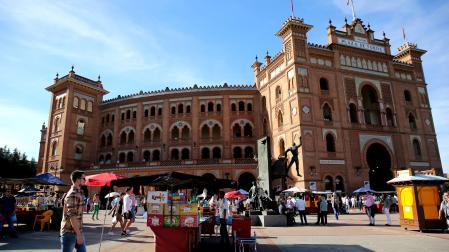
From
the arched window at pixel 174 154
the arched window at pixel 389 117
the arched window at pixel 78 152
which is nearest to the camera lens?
the arched window at pixel 389 117

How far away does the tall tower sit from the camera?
40438mm

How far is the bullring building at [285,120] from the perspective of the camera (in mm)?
32438

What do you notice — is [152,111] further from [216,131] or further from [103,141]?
[216,131]

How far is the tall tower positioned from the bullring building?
0.14 m

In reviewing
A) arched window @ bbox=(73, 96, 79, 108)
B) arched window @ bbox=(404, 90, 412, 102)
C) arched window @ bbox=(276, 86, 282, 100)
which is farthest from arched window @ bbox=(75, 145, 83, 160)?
arched window @ bbox=(404, 90, 412, 102)

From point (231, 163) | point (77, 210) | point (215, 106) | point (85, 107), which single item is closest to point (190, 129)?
point (215, 106)

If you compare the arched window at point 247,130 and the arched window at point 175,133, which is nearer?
the arched window at point 247,130

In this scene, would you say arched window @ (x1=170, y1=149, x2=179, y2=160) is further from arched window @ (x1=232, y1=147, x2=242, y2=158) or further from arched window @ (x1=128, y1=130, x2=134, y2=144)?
arched window @ (x1=232, y1=147, x2=242, y2=158)

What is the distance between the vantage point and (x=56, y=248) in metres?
9.14

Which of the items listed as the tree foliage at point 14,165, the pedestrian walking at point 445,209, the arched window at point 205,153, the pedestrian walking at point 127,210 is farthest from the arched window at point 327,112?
the tree foliage at point 14,165

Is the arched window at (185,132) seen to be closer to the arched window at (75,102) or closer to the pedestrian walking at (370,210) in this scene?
the arched window at (75,102)

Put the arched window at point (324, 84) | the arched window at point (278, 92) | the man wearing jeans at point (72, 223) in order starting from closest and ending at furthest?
the man wearing jeans at point (72, 223) < the arched window at point (324, 84) < the arched window at point (278, 92)

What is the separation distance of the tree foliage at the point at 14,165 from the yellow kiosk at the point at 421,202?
45638mm

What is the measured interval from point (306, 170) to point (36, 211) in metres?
22.8
